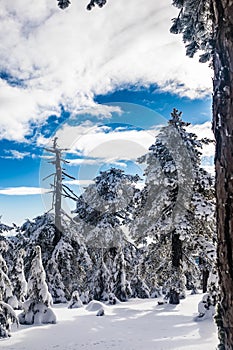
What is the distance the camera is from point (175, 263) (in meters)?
15.8

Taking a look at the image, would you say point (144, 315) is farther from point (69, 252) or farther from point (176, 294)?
point (69, 252)

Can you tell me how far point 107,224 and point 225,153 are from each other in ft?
68.1

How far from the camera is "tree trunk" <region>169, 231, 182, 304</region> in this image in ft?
50.8

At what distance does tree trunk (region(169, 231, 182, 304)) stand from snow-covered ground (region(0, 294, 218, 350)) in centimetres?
95

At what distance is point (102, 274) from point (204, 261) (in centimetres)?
856

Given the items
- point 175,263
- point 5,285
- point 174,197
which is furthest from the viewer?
point 174,197

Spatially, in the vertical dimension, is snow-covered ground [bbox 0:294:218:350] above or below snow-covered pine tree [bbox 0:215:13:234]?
below

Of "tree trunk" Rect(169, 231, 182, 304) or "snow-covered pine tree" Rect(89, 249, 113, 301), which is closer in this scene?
"tree trunk" Rect(169, 231, 182, 304)

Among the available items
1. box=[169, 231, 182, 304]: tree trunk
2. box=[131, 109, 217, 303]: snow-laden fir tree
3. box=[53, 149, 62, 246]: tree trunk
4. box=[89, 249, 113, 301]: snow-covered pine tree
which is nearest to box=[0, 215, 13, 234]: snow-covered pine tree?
box=[53, 149, 62, 246]: tree trunk

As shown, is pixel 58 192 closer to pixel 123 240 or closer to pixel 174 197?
pixel 123 240

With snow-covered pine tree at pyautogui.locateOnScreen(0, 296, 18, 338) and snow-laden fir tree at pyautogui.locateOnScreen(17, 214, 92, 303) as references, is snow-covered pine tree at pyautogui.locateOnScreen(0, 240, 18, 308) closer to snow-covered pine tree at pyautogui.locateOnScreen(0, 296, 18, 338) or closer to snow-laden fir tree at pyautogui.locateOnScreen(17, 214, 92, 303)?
snow-covered pine tree at pyautogui.locateOnScreen(0, 296, 18, 338)

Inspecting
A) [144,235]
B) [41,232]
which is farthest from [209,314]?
[41,232]

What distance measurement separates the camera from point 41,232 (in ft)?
75.2

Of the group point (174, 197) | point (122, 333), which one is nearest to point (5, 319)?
point (122, 333)
